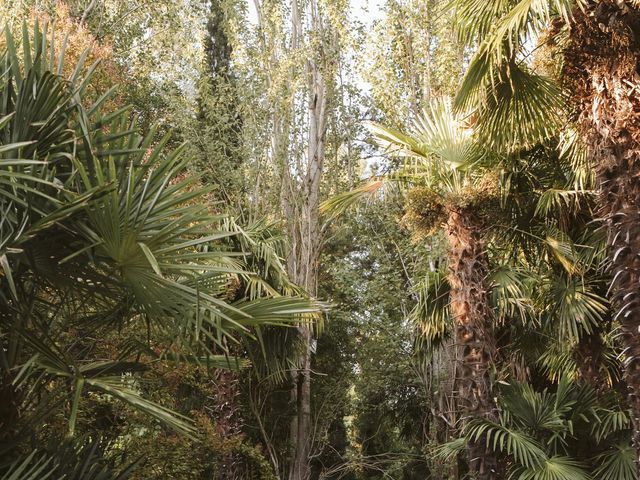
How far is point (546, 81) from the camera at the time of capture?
7.11 meters

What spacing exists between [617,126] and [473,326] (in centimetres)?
314

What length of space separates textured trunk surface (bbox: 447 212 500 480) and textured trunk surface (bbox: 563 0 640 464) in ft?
8.86

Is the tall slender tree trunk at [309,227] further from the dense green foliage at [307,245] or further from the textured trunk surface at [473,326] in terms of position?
the textured trunk surface at [473,326]

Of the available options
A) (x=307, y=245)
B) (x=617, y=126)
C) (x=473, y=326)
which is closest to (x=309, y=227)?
(x=307, y=245)

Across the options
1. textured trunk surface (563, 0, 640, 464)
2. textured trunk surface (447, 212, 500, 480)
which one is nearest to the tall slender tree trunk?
textured trunk surface (447, 212, 500, 480)

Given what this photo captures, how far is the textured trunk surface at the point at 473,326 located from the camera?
7734mm

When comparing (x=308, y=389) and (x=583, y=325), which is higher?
(x=583, y=325)

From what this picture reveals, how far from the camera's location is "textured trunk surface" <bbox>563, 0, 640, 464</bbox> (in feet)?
16.9

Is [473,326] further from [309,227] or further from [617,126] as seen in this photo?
[309,227]

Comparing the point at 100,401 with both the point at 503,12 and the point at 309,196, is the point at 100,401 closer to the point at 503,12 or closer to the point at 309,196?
the point at 503,12

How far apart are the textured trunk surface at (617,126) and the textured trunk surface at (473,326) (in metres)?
2.70

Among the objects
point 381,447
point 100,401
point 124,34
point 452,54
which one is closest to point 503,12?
point 100,401

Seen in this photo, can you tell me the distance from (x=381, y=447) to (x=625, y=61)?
15319 mm

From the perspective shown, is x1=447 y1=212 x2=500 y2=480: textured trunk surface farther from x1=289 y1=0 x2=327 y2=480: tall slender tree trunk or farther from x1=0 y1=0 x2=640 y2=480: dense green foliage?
x1=289 y1=0 x2=327 y2=480: tall slender tree trunk
